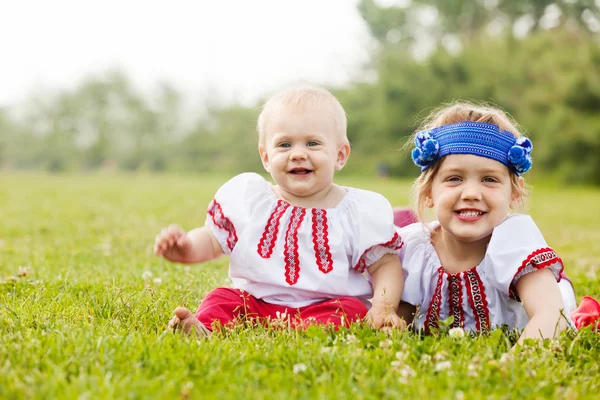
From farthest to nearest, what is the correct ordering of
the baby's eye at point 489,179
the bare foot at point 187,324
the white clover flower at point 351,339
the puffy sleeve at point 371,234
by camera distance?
1. the puffy sleeve at point 371,234
2. the baby's eye at point 489,179
3. the bare foot at point 187,324
4. the white clover flower at point 351,339

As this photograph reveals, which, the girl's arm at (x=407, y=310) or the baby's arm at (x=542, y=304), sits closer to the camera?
the baby's arm at (x=542, y=304)

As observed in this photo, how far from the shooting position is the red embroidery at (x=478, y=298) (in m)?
3.29

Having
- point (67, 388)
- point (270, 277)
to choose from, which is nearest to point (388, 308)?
point (270, 277)

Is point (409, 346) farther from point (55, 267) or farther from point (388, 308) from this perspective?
point (55, 267)

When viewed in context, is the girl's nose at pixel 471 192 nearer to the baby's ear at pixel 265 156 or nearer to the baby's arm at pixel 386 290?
the baby's arm at pixel 386 290

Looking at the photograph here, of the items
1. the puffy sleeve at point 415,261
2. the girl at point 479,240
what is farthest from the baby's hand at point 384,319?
the puffy sleeve at point 415,261

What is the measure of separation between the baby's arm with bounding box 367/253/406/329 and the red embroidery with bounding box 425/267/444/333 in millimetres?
190

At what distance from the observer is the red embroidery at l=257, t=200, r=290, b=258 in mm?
3369

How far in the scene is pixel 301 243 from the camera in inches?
133

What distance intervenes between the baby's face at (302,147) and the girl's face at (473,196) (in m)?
0.67

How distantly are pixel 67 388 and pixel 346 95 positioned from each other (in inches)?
1311

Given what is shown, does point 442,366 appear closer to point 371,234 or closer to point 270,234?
point 371,234

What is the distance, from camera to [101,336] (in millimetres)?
2570

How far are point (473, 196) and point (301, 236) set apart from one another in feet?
3.17
